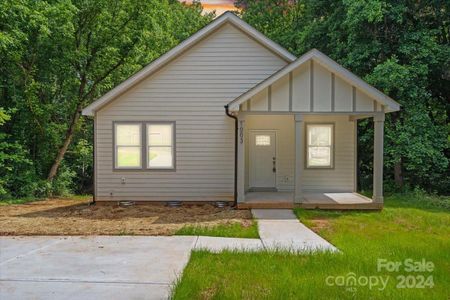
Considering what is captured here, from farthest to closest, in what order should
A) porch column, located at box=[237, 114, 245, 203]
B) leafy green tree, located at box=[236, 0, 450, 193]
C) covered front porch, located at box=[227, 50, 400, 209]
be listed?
leafy green tree, located at box=[236, 0, 450, 193]
porch column, located at box=[237, 114, 245, 203]
covered front porch, located at box=[227, 50, 400, 209]

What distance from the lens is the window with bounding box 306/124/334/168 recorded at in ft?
42.7

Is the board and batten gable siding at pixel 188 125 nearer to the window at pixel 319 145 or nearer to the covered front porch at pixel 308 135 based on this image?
the covered front porch at pixel 308 135

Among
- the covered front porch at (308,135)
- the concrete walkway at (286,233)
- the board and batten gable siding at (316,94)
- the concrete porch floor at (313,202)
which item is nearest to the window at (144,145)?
the covered front porch at (308,135)

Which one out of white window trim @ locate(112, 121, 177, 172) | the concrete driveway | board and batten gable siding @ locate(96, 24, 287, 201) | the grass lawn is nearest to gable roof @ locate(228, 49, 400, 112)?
board and batten gable siding @ locate(96, 24, 287, 201)

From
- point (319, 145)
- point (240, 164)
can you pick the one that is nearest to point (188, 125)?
point (240, 164)

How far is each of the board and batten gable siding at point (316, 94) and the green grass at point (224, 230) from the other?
347 cm

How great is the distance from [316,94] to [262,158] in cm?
327

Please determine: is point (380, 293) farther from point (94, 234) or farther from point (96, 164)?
point (96, 164)

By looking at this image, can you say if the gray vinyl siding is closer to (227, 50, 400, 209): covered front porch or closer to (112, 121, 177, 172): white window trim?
(227, 50, 400, 209): covered front porch

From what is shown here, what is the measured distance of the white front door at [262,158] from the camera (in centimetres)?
1295

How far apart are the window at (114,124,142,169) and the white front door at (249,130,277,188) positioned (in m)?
3.56

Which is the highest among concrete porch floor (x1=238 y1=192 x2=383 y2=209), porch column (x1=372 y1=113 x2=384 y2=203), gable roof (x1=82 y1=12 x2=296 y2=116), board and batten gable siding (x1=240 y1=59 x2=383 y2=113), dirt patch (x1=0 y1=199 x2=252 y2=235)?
gable roof (x1=82 y1=12 x2=296 y2=116)

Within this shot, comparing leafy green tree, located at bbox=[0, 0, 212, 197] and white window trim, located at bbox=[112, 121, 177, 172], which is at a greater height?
leafy green tree, located at bbox=[0, 0, 212, 197]

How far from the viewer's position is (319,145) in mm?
13000
